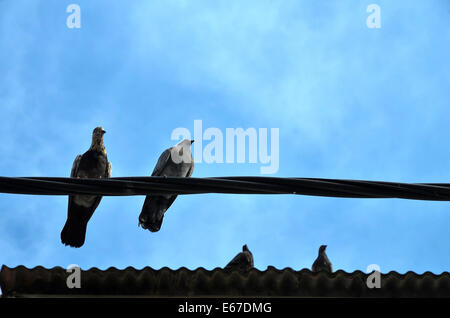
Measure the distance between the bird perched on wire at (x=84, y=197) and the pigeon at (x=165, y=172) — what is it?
616mm

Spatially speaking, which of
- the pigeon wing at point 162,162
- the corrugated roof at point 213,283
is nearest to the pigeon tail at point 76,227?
the pigeon wing at point 162,162

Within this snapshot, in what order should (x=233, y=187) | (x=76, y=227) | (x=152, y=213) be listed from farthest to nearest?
(x=152, y=213)
(x=76, y=227)
(x=233, y=187)

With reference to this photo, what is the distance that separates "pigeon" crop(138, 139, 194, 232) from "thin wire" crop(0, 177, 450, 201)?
16.5ft

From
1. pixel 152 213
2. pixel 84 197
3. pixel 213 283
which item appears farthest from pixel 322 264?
pixel 213 283

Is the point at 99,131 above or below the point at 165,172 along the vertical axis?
above

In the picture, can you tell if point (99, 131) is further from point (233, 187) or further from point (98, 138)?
point (233, 187)

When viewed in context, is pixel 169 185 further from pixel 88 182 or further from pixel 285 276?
pixel 285 276

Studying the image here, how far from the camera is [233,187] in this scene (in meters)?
4.46

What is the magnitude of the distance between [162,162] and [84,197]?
1.39 metres

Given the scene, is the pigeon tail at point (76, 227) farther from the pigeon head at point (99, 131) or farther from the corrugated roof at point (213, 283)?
the corrugated roof at point (213, 283)

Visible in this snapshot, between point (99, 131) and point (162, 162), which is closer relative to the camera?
point (99, 131)

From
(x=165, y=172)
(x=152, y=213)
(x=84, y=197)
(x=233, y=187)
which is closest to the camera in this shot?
(x=233, y=187)

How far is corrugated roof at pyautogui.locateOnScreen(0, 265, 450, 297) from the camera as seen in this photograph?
580cm
